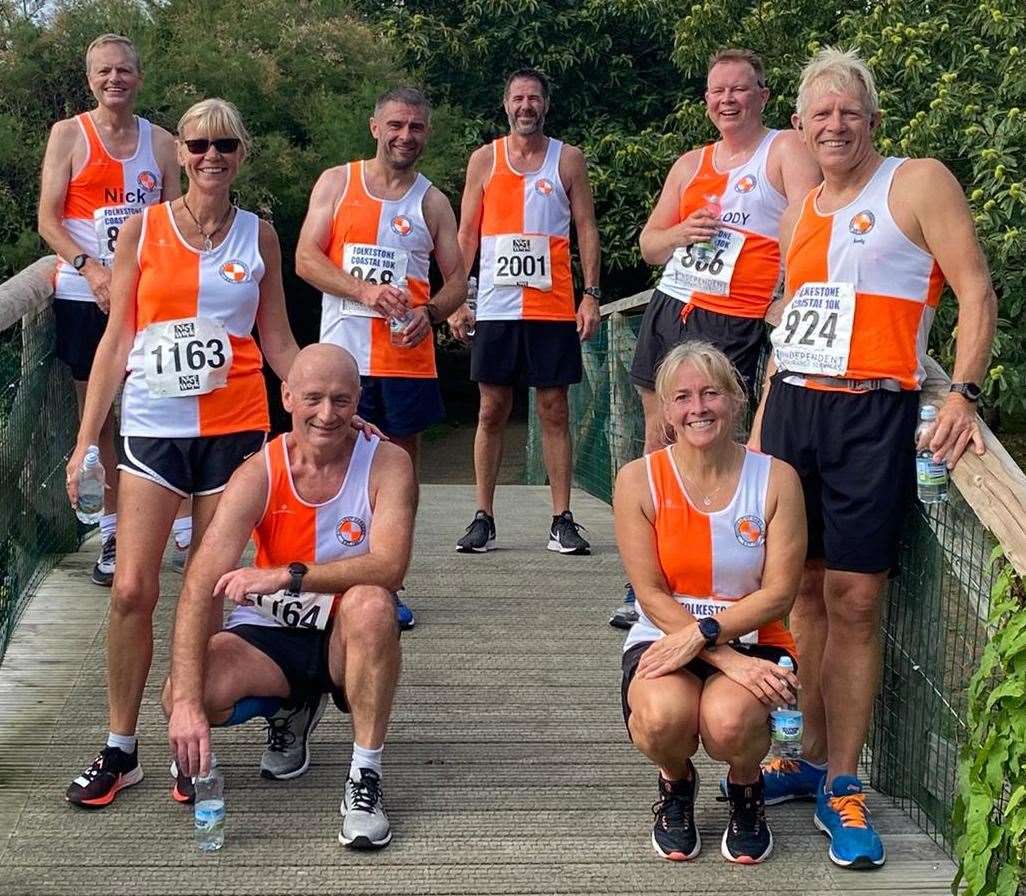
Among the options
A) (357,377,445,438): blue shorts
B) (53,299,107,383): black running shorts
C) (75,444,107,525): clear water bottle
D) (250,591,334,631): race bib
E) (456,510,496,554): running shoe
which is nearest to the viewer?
(250,591,334,631): race bib

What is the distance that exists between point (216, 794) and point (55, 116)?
12.5 metres

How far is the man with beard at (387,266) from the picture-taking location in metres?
5.31

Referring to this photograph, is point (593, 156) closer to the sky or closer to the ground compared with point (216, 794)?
closer to the sky

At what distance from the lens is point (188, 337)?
4.18 meters

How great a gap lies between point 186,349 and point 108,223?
1511 mm

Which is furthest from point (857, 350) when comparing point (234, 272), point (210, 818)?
point (210, 818)

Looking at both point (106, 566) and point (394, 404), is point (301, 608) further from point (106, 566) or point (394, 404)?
point (106, 566)

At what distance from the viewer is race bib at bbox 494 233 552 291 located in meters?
6.11

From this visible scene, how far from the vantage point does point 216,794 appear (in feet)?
12.4

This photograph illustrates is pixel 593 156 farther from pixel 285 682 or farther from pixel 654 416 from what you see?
pixel 285 682

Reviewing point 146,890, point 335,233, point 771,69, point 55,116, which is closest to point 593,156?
point 771,69

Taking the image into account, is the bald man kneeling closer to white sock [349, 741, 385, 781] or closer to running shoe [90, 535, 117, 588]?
white sock [349, 741, 385, 781]

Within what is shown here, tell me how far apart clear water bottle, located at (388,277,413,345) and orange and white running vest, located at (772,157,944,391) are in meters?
1.84

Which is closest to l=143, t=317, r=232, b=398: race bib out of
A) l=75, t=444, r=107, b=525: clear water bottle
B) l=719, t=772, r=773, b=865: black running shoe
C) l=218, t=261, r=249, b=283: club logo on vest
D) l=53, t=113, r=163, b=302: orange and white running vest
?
l=218, t=261, r=249, b=283: club logo on vest
